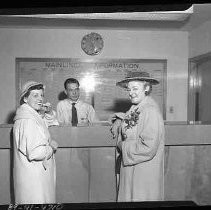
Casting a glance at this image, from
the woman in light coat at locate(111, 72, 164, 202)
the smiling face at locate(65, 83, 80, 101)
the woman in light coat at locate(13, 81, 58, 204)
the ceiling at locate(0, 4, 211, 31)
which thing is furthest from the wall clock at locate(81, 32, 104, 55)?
the woman in light coat at locate(13, 81, 58, 204)

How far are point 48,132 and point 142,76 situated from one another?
0.43m

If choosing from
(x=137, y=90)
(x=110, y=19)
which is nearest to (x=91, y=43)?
(x=110, y=19)

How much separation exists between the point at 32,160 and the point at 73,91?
0.53 meters

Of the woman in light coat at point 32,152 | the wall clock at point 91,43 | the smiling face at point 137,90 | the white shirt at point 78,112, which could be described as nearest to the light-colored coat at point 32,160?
the woman in light coat at point 32,152

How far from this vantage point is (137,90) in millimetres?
1242

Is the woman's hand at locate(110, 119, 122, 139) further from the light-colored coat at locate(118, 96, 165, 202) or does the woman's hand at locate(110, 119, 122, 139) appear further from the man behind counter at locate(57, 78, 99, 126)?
the man behind counter at locate(57, 78, 99, 126)

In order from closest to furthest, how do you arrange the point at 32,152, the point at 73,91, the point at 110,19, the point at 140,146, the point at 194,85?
the point at 32,152 → the point at 140,146 → the point at 110,19 → the point at 73,91 → the point at 194,85

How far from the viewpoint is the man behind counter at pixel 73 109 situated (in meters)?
1.46

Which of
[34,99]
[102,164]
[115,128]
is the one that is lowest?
[102,164]

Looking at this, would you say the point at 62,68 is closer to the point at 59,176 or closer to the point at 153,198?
the point at 59,176

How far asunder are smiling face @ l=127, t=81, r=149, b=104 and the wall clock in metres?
0.51

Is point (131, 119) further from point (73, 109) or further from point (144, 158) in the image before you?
point (73, 109)

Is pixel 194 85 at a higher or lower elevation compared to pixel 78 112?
higher

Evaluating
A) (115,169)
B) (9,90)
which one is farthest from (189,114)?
(9,90)
